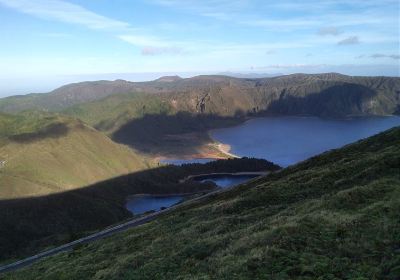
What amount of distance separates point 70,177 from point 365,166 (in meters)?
164

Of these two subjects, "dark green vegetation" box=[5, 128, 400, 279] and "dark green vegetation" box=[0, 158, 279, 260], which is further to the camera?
"dark green vegetation" box=[0, 158, 279, 260]

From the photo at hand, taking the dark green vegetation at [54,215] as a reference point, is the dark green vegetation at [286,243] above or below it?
above

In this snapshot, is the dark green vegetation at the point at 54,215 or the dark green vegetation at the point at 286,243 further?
the dark green vegetation at the point at 54,215

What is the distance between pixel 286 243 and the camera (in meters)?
21.6

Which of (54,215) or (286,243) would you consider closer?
(286,243)

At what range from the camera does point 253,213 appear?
111ft

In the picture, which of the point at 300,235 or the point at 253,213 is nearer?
the point at 300,235

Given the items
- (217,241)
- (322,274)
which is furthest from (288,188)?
(322,274)

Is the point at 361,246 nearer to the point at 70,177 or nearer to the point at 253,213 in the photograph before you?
the point at 253,213

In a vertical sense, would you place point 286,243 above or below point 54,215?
above

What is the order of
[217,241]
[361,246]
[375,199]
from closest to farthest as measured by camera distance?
[361,246] < [217,241] < [375,199]

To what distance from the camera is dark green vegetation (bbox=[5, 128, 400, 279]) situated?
18909mm

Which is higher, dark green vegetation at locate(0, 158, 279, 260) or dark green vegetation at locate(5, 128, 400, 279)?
dark green vegetation at locate(5, 128, 400, 279)

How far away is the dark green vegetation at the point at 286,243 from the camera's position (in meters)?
18.9
